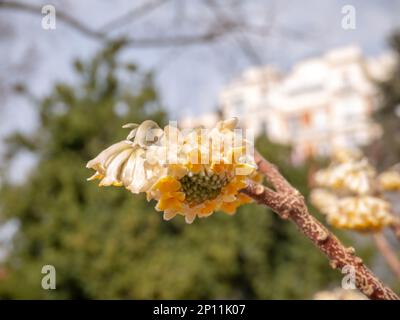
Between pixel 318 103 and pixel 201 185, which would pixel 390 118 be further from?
pixel 201 185

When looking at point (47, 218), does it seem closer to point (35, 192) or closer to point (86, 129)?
point (35, 192)

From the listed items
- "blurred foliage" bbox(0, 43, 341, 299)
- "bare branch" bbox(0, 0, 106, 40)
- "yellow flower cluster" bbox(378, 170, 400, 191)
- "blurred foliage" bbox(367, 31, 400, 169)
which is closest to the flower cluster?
"yellow flower cluster" bbox(378, 170, 400, 191)

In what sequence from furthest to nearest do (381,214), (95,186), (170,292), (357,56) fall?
(357,56)
(95,186)
(170,292)
(381,214)

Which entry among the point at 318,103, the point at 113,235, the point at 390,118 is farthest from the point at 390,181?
the point at 318,103

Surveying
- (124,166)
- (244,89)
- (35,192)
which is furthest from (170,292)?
(244,89)

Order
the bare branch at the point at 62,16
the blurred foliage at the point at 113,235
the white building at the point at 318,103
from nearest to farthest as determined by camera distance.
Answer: the blurred foliage at the point at 113,235, the bare branch at the point at 62,16, the white building at the point at 318,103

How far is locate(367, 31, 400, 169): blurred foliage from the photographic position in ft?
32.4

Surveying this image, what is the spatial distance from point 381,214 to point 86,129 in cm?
201

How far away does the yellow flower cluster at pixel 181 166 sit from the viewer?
1.32 feet

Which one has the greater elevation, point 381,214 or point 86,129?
point 86,129

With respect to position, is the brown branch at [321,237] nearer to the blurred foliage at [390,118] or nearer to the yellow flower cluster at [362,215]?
the yellow flower cluster at [362,215]

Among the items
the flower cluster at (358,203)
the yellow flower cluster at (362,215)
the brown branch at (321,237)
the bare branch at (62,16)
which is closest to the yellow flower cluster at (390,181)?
the flower cluster at (358,203)

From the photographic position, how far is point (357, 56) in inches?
688

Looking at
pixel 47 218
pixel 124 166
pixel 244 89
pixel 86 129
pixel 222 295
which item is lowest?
pixel 222 295
